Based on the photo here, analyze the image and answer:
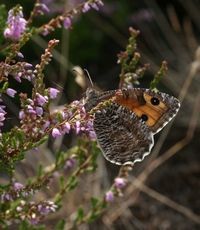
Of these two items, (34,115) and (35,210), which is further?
(35,210)

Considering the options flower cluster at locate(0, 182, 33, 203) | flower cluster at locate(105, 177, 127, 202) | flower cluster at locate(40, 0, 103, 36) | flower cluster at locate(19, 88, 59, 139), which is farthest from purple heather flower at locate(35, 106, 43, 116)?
flower cluster at locate(105, 177, 127, 202)

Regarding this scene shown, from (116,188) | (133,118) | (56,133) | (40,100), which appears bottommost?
(116,188)

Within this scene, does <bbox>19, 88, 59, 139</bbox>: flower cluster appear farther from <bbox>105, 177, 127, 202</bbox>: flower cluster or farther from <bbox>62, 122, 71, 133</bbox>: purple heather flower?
<bbox>105, 177, 127, 202</bbox>: flower cluster

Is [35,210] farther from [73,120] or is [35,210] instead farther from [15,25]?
[15,25]

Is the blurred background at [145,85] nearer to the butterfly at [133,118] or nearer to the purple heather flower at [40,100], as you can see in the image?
the butterfly at [133,118]

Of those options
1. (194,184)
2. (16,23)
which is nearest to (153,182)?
(194,184)

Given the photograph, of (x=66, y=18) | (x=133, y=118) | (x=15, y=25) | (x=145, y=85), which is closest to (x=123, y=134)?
(x=133, y=118)
